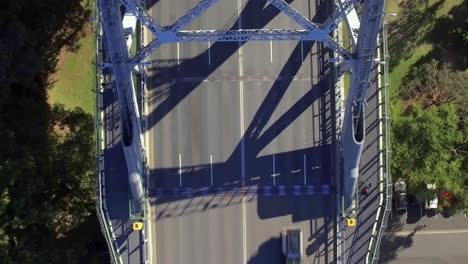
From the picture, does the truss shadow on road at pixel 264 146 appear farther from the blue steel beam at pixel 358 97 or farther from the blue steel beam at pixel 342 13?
the blue steel beam at pixel 342 13

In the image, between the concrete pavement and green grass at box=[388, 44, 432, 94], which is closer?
the concrete pavement

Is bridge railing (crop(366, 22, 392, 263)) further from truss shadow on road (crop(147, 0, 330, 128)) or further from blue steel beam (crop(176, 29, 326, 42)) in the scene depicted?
blue steel beam (crop(176, 29, 326, 42))

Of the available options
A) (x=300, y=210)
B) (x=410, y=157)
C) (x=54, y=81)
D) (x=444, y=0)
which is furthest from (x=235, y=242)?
(x=444, y=0)

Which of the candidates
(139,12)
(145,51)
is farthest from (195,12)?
(145,51)

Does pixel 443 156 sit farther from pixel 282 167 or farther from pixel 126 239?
pixel 126 239

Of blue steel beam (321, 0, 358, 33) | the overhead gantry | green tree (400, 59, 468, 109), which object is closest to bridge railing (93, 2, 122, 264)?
the overhead gantry
